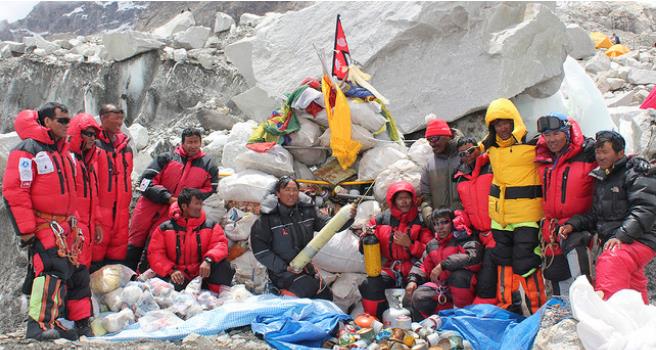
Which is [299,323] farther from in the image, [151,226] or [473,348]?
[151,226]

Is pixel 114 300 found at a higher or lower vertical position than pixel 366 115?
lower

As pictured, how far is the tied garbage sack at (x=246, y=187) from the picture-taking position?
5211mm

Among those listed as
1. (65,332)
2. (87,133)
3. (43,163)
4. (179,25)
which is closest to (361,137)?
(87,133)

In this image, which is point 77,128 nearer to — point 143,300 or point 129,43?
point 143,300

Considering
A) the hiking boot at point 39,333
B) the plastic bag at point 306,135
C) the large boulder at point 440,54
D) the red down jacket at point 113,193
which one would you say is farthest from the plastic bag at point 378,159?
the hiking boot at point 39,333

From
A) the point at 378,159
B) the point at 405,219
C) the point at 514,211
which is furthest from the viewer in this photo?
the point at 378,159

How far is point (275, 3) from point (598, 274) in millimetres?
35473

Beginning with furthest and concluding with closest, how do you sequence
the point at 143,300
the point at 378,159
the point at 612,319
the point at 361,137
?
the point at 361,137 → the point at 378,159 → the point at 143,300 → the point at 612,319

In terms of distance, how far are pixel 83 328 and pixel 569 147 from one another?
3.48 metres

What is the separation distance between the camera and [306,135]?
5.59m

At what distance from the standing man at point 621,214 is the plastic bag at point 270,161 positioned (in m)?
2.66

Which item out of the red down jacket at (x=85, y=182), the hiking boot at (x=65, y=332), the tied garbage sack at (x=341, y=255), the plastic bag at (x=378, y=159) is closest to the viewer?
the hiking boot at (x=65, y=332)

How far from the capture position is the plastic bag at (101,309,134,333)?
13.8ft

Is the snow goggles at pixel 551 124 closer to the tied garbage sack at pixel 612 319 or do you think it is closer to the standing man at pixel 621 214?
→ the standing man at pixel 621 214
